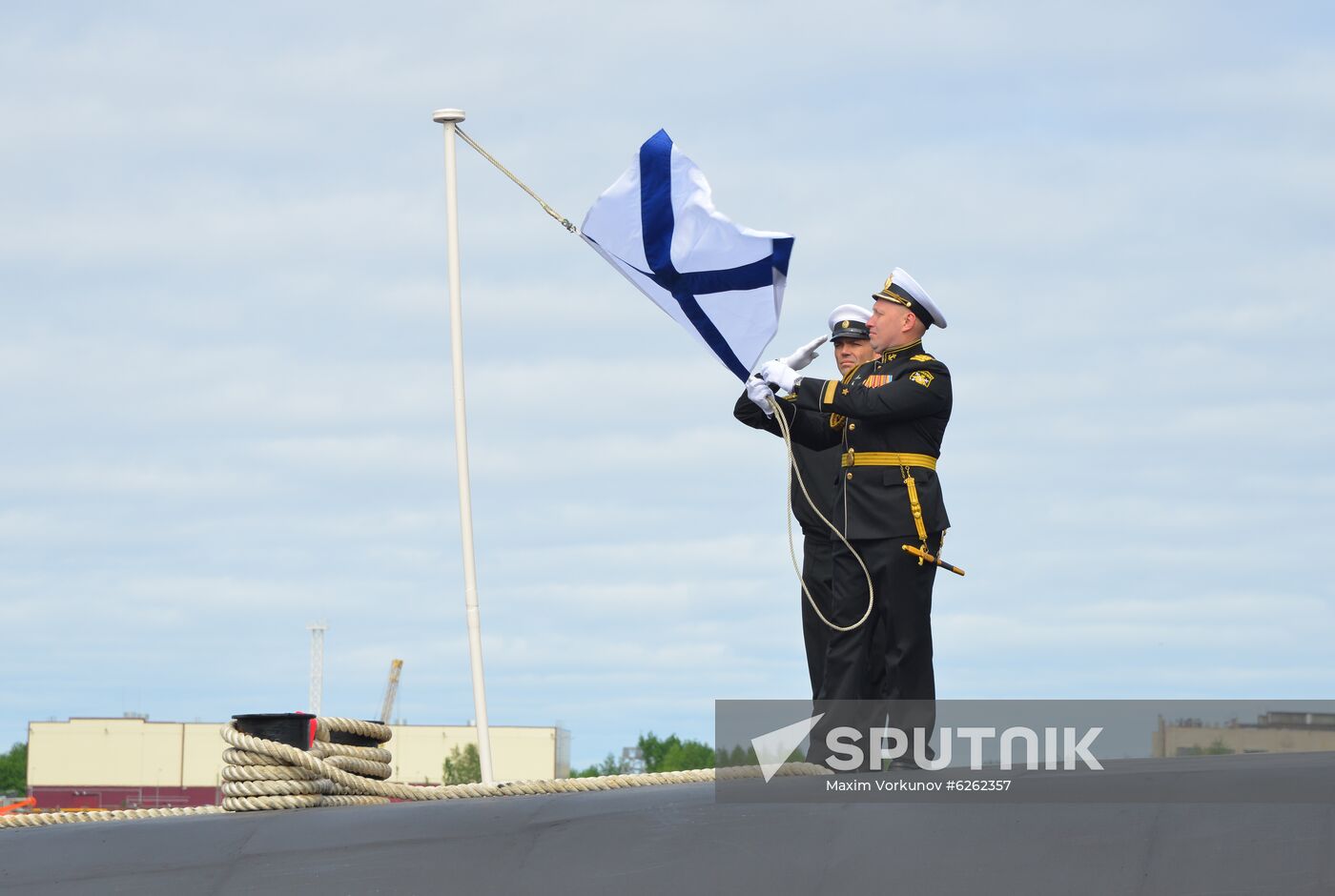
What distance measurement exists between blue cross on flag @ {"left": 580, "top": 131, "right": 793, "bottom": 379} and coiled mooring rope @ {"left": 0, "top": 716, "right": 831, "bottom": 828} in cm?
290

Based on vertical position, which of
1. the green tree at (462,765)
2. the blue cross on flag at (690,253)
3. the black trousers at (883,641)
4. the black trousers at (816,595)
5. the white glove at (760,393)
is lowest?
the black trousers at (883,641)

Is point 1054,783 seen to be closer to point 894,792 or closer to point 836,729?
point 894,792

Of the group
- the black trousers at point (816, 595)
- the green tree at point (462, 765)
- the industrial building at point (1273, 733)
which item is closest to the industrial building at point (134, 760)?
the green tree at point (462, 765)

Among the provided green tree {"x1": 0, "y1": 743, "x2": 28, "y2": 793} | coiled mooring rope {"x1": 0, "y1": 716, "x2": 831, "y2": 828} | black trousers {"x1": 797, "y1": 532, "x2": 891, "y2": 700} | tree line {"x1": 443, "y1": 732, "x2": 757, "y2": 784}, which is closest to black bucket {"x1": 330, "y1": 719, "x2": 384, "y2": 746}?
coiled mooring rope {"x1": 0, "y1": 716, "x2": 831, "y2": 828}

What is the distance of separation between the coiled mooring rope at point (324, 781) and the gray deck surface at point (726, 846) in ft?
0.46

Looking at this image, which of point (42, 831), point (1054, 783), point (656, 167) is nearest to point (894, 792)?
point (1054, 783)

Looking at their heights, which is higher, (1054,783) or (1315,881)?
(1054,783)

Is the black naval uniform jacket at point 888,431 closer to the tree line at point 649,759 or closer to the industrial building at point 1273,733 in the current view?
the industrial building at point 1273,733

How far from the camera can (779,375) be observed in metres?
8.68

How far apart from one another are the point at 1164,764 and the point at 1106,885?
102 cm

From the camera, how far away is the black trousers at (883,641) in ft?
26.4

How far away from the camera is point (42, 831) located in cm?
750

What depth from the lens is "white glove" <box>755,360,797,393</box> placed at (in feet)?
28.3

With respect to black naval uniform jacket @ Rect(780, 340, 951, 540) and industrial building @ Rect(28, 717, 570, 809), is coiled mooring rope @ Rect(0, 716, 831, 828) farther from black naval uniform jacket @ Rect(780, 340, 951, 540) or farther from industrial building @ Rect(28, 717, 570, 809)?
industrial building @ Rect(28, 717, 570, 809)
